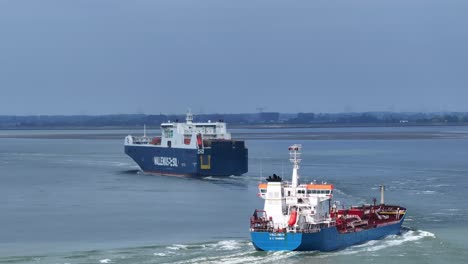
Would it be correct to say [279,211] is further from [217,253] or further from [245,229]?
[245,229]

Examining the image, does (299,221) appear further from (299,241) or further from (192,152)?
(192,152)

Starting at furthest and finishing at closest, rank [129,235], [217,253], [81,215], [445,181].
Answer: [445,181] → [81,215] → [129,235] → [217,253]

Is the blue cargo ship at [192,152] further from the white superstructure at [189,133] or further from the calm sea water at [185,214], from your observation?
the calm sea water at [185,214]

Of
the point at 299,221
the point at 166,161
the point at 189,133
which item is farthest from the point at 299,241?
the point at 166,161

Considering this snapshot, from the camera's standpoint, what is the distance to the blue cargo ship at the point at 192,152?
86500 mm

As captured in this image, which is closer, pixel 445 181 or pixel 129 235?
pixel 129 235

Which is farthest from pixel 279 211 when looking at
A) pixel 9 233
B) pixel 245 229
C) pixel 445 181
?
pixel 445 181

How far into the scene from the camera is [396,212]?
177ft

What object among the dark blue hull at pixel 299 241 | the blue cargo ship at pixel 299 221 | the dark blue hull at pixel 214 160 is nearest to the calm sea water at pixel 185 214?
the dark blue hull at pixel 299 241

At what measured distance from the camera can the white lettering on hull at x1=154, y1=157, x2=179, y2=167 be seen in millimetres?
90750

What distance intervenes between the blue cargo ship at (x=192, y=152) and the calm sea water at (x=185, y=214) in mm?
1507

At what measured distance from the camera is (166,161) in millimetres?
92375

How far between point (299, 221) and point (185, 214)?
52.1ft

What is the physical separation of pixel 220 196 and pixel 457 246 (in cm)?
2642
